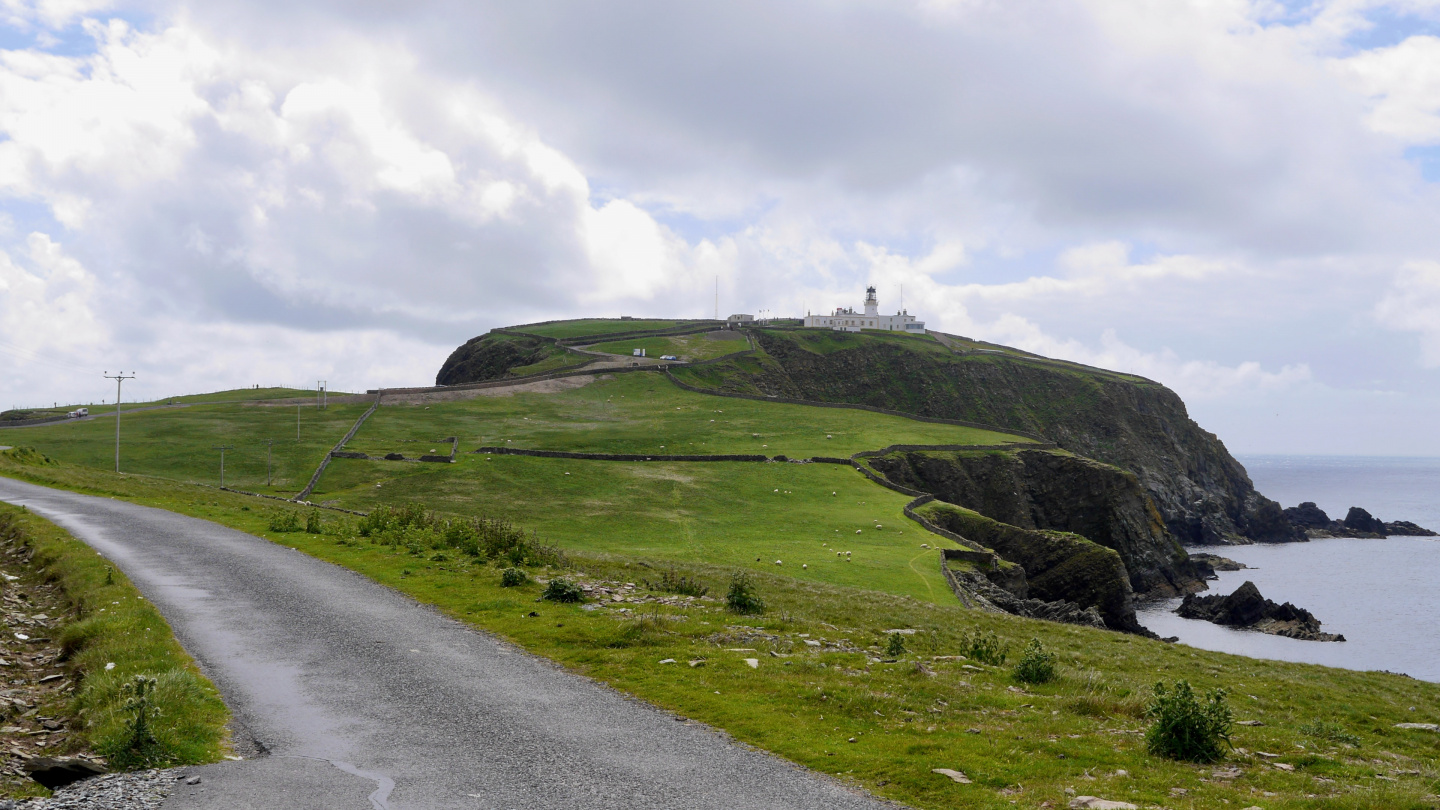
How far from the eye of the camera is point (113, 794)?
1008cm

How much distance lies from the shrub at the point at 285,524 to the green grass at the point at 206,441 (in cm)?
3675

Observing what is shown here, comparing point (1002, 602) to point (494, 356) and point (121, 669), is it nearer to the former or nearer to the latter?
point (121, 669)

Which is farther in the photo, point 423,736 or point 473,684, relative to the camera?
point 473,684

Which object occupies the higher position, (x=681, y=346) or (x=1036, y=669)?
(x=681, y=346)

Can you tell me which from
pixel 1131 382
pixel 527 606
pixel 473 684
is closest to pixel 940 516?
pixel 527 606

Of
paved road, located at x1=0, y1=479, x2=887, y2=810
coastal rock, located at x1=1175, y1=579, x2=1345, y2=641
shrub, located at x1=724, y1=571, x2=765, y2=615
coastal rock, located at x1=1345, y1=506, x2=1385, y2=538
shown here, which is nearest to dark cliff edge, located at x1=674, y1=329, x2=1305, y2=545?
coastal rock, located at x1=1345, y1=506, x2=1385, y2=538

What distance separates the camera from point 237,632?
18750 mm

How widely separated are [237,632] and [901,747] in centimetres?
1542

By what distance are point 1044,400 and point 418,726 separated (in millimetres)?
173698

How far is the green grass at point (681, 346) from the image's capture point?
162m

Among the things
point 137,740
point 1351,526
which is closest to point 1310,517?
point 1351,526

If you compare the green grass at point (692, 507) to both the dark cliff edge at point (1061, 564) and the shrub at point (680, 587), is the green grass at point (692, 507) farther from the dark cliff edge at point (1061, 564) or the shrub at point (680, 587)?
the shrub at point (680, 587)

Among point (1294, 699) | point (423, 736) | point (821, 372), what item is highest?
point (821, 372)

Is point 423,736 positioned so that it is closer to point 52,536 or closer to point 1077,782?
point 1077,782
